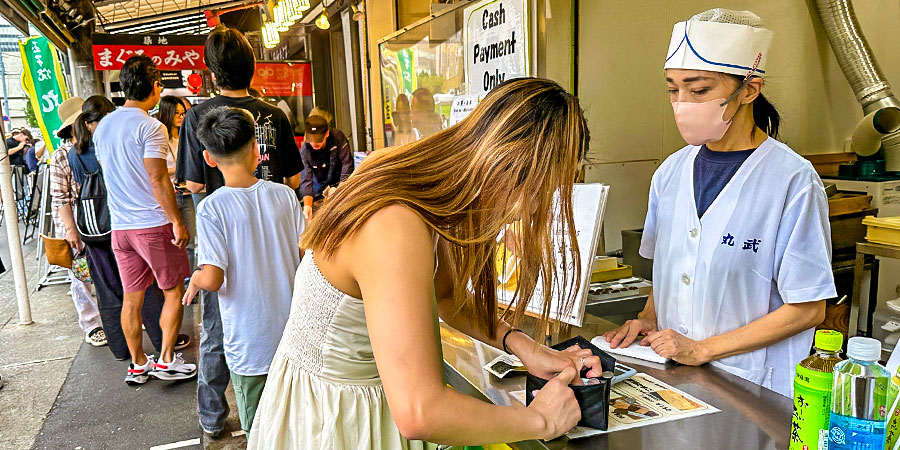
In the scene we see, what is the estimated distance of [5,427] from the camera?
3.50m

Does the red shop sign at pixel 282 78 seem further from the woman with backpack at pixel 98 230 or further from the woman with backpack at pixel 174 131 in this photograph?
the woman with backpack at pixel 98 230

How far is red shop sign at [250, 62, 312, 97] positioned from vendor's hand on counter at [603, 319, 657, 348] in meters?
6.74

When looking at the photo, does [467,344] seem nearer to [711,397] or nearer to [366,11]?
[711,397]

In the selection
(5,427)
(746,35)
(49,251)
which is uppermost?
(746,35)

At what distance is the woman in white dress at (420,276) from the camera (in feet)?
3.35

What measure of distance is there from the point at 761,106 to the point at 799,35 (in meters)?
3.66

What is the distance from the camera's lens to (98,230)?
4.07 meters

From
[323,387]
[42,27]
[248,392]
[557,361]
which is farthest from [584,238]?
[42,27]

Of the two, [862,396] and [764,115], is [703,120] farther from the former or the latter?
[862,396]

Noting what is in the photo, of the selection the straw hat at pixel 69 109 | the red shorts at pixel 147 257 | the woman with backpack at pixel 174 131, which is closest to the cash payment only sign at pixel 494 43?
the red shorts at pixel 147 257

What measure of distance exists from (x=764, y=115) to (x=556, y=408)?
1093 millimetres

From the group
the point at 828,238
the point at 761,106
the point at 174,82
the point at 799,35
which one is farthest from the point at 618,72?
the point at 174,82

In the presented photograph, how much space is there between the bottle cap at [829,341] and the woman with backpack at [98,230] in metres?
4.12

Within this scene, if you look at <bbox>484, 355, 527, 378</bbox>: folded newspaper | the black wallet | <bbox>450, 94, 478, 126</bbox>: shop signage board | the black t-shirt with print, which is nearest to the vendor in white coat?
<bbox>484, 355, 527, 378</bbox>: folded newspaper
